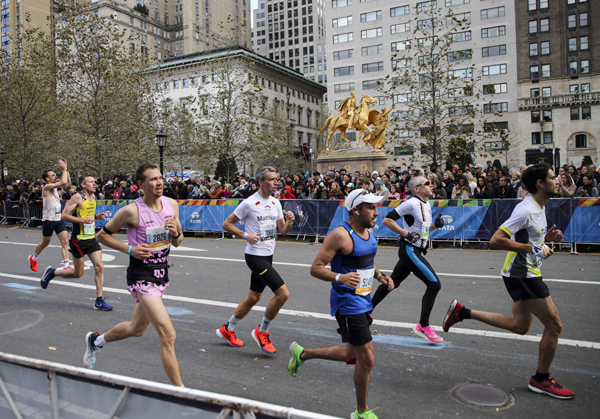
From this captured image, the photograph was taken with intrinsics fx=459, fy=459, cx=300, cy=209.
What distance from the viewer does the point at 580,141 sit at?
60.0 meters

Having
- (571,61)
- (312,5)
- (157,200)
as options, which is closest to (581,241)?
(157,200)

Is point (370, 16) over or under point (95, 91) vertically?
over

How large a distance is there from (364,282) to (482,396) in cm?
151

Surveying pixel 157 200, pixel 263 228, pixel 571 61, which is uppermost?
pixel 571 61

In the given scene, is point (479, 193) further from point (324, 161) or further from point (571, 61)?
point (571, 61)

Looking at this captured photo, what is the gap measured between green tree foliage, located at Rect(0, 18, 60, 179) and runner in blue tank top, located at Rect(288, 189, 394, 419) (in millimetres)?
32903

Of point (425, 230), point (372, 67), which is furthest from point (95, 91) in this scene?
point (372, 67)

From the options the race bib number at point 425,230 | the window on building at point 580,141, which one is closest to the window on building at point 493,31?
the window on building at point 580,141

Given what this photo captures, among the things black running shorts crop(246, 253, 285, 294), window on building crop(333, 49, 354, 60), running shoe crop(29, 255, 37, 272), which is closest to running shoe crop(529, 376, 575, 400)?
black running shorts crop(246, 253, 285, 294)

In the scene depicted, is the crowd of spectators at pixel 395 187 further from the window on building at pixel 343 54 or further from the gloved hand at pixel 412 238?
the window on building at pixel 343 54

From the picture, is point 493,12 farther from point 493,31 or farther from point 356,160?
point 356,160

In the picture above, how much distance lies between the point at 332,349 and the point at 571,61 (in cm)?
7192

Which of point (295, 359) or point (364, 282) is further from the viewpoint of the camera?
point (295, 359)

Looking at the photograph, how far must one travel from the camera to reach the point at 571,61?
62.2m
